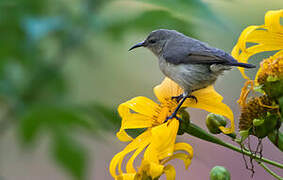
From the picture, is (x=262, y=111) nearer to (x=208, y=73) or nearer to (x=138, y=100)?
(x=138, y=100)

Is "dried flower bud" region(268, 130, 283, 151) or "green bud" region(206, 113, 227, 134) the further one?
"green bud" region(206, 113, 227, 134)

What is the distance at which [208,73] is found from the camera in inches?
74.3

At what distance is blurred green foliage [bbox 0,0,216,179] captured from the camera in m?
1.76

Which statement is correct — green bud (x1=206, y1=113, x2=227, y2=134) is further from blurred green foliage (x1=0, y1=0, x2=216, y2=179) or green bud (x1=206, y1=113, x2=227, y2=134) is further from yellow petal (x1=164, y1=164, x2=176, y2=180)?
blurred green foliage (x1=0, y1=0, x2=216, y2=179)

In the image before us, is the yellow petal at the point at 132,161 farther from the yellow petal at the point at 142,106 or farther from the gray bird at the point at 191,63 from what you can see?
the gray bird at the point at 191,63

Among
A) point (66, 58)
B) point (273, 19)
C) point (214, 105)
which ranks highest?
point (273, 19)

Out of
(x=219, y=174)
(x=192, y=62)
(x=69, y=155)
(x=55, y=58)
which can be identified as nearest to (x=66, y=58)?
(x=55, y=58)

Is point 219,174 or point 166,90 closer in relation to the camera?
point 219,174

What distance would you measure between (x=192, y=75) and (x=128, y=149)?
21.5 inches

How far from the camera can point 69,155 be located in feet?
6.17

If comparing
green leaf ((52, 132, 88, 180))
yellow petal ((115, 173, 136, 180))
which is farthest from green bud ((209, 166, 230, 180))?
green leaf ((52, 132, 88, 180))

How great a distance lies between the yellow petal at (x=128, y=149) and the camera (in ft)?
4.57

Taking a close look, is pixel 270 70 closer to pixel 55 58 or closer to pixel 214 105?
pixel 214 105

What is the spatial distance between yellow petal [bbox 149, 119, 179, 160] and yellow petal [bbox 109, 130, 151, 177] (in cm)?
11
